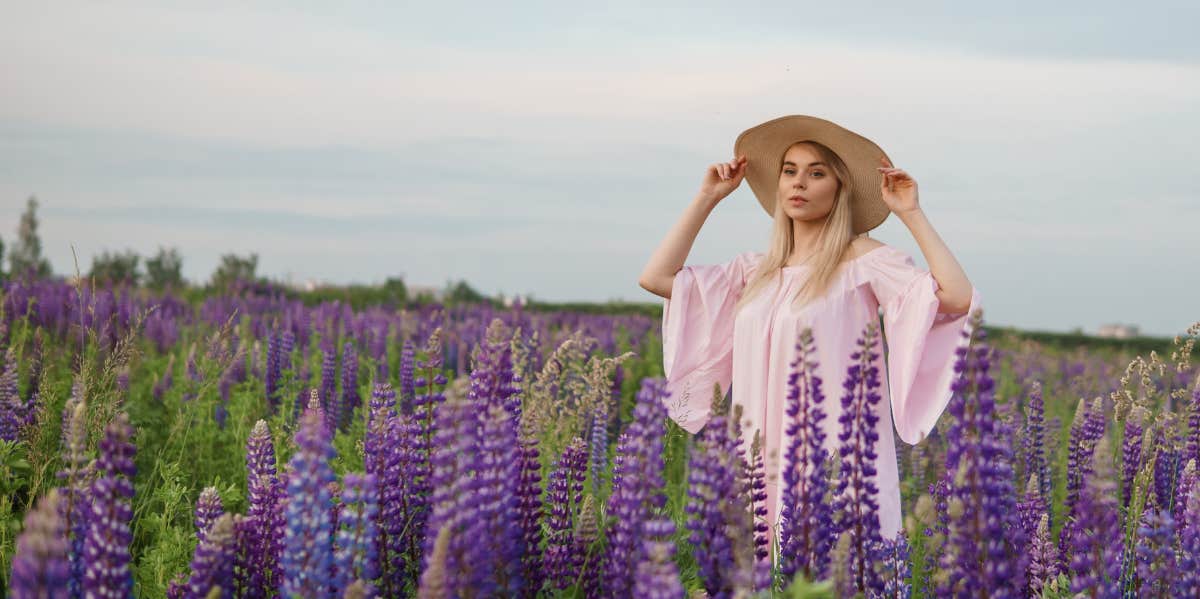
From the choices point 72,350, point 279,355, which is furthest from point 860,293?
point 72,350

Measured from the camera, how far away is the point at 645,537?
116 inches

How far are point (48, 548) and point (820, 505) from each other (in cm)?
215

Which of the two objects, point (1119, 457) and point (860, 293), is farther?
point (1119, 457)

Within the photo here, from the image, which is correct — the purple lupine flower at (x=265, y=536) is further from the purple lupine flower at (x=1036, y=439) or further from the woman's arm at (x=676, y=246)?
the purple lupine flower at (x=1036, y=439)

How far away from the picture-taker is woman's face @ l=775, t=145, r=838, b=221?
20.4ft

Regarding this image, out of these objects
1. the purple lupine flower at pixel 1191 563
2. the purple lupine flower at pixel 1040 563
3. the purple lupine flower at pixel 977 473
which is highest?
the purple lupine flower at pixel 977 473

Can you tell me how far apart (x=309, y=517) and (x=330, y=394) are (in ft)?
19.4

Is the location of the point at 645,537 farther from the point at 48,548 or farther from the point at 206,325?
the point at 206,325

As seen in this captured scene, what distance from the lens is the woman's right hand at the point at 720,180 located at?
21.2 ft

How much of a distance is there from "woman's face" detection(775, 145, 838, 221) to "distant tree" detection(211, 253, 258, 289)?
46.6ft

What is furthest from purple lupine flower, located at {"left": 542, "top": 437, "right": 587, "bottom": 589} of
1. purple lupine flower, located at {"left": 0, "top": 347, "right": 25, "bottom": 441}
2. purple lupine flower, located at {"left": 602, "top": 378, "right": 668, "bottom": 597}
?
purple lupine flower, located at {"left": 0, "top": 347, "right": 25, "bottom": 441}

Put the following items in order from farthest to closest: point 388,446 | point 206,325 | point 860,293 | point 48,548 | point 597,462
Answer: point 206,325
point 860,293
point 597,462
point 388,446
point 48,548

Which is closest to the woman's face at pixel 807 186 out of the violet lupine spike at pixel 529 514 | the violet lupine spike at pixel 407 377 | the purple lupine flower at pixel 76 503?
the violet lupine spike at pixel 529 514

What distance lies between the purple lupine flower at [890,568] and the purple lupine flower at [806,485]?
235 millimetres
